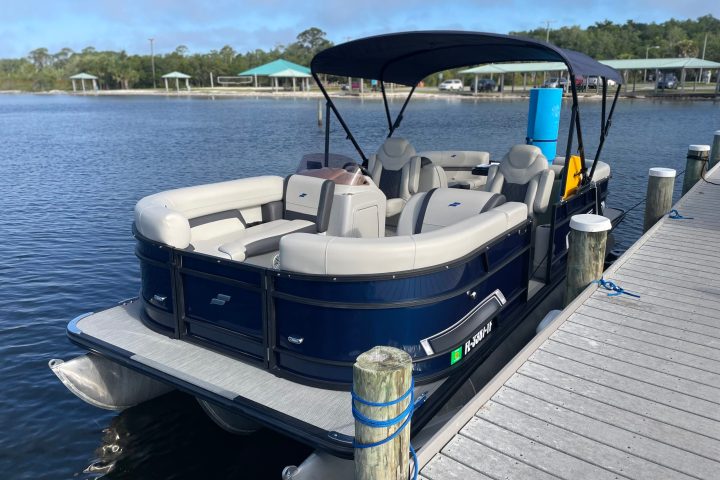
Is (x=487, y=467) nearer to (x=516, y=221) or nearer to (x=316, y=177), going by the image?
(x=516, y=221)


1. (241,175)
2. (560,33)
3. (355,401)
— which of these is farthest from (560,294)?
(560,33)

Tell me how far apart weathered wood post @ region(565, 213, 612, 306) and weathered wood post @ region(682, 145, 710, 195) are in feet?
20.5

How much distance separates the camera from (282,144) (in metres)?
26.5

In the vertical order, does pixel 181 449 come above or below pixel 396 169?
below

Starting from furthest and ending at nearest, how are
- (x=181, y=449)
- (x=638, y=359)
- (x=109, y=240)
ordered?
(x=109, y=240) < (x=181, y=449) < (x=638, y=359)

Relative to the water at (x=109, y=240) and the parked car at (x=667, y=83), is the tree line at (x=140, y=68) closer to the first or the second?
the parked car at (x=667, y=83)

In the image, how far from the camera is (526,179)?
626cm

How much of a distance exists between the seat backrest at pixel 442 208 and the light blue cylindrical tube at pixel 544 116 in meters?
5.17

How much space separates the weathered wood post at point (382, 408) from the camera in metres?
2.42

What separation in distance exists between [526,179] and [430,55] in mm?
2090

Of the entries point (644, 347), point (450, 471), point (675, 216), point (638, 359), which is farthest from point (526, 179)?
point (450, 471)

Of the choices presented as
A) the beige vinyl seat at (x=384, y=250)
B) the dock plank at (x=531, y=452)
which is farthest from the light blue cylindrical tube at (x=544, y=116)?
the dock plank at (x=531, y=452)

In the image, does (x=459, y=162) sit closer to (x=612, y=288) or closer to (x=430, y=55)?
(x=430, y=55)

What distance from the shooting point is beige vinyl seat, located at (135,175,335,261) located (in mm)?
4410
